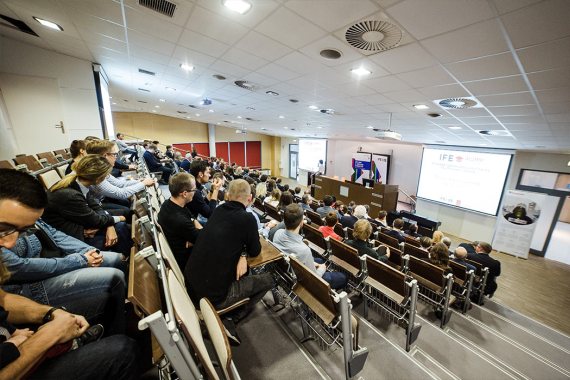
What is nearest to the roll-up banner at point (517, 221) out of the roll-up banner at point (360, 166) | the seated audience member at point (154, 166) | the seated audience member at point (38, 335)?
the roll-up banner at point (360, 166)

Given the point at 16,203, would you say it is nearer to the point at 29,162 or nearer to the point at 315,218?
the point at 29,162

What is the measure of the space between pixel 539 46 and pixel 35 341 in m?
3.75

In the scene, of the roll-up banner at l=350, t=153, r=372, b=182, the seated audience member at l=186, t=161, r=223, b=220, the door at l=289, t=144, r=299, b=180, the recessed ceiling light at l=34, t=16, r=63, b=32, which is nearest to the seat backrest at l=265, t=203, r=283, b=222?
the seated audience member at l=186, t=161, r=223, b=220

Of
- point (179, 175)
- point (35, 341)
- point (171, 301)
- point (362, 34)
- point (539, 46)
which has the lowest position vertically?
point (35, 341)

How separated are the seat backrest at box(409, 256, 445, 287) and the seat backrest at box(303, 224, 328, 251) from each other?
1253 millimetres

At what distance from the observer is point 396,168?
10914 millimetres

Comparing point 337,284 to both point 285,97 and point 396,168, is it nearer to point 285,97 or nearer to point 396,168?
point 285,97

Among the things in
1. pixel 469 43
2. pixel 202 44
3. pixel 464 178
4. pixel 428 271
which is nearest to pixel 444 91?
pixel 469 43

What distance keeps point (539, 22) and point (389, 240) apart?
11.4ft

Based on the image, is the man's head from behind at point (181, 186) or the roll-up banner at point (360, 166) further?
the roll-up banner at point (360, 166)

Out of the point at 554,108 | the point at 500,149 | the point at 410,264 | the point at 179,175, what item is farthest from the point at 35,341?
the point at 500,149

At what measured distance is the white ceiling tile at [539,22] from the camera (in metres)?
1.38

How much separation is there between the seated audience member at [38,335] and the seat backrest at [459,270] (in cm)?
394

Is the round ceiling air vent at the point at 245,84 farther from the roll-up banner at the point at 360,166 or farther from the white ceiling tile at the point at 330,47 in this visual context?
the roll-up banner at the point at 360,166
